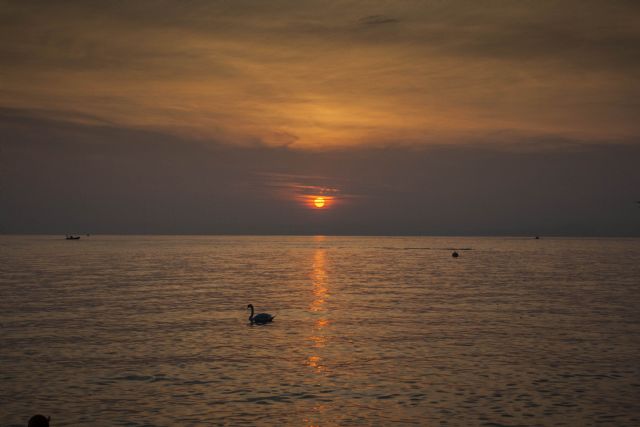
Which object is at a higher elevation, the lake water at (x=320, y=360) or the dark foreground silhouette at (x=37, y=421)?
the dark foreground silhouette at (x=37, y=421)

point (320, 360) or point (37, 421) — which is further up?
point (37, 421)

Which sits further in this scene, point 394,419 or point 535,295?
point 535,295

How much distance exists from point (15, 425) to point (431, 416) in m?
11.5

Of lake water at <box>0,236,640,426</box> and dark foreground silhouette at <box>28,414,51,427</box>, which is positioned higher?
dark foreground silhouette at <box>28,414,51,427</box>

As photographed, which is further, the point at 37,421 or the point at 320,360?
the point at 320,360

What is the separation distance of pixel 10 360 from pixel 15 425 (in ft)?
28.1

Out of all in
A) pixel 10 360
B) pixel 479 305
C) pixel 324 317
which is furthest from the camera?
pixel 479 305

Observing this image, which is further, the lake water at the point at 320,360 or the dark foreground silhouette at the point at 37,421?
the lake water at the point at 320,360

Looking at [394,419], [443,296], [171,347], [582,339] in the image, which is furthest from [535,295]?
[394,419]

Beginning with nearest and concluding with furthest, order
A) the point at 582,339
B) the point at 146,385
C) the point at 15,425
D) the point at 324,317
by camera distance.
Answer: the point at 15,425
the point at 146,385
the point at 582,339
the point at 324,317

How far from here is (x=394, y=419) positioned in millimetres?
17688

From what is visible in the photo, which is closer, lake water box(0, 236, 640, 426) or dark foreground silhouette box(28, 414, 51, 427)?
dark foreground silhouette box(28, 414, 51, 427)

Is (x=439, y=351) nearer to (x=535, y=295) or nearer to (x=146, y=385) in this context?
(x=146, y=385)

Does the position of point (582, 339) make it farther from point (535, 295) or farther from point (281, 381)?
point (535, 295)
